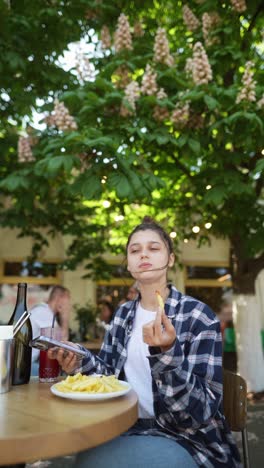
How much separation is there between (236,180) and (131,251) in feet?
6.27

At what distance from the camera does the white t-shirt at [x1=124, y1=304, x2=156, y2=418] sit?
155 cm

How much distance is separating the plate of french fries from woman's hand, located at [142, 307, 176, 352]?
0.22m

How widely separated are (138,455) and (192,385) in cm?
26

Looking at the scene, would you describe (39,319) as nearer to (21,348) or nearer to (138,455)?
(21,348)

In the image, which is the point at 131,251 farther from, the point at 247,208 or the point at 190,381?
the point at 247,208

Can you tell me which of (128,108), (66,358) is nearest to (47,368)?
(66,358)

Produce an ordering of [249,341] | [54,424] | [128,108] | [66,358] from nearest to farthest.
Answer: [54,424]
[66,358]
[128,108]
[249,341]

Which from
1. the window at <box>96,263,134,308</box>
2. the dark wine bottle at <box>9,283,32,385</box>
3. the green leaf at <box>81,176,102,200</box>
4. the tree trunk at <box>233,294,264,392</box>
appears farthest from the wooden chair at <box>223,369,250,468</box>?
the window at <box>96,263,134,308</box>

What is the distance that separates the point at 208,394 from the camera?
1345mm

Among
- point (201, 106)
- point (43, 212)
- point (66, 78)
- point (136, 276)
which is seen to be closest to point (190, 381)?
point (136, 276)

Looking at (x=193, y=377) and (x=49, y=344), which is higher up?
(x=49, y=344)

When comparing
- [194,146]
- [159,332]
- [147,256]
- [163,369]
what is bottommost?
[163,369]

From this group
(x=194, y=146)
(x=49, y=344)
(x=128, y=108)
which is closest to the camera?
(x=49, y=344)

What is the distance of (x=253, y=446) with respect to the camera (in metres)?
3.55
